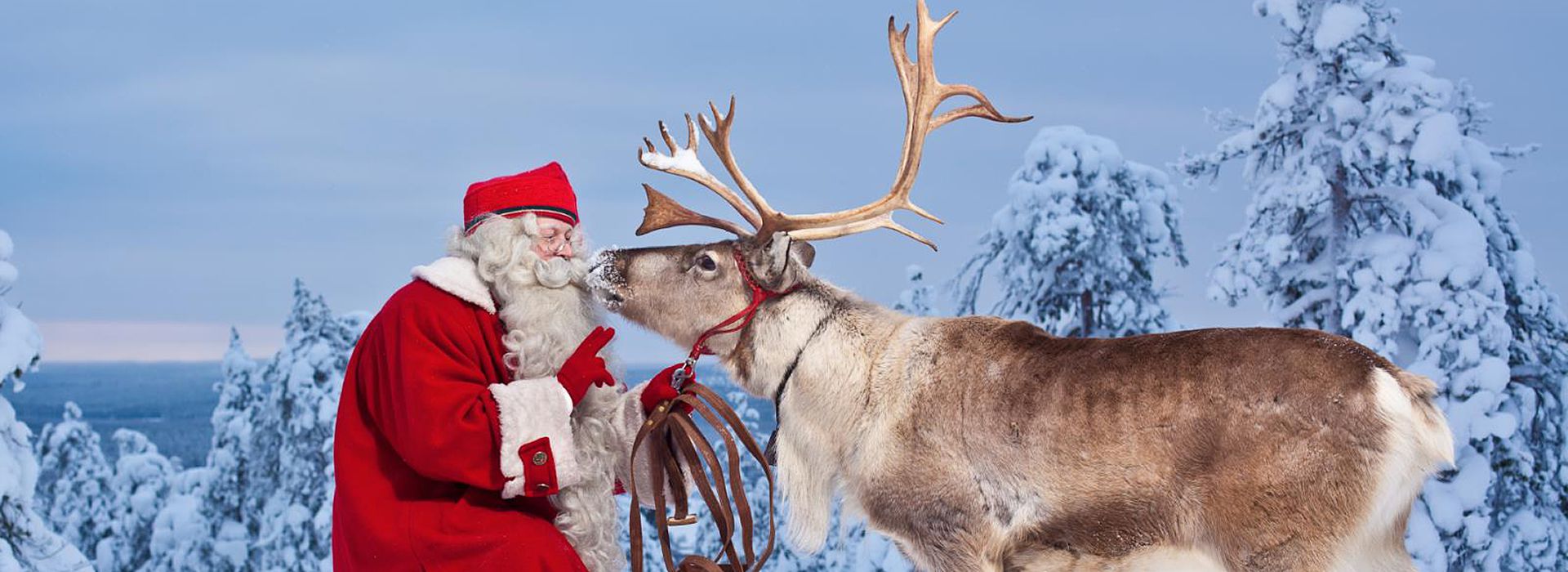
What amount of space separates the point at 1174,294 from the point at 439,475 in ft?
32.4

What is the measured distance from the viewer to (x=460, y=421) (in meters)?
3.84

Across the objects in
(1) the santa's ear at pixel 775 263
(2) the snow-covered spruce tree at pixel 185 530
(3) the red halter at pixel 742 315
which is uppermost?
(1) the santa's ear at pixel 775 263

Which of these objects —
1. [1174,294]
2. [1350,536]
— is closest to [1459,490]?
[1174,294]

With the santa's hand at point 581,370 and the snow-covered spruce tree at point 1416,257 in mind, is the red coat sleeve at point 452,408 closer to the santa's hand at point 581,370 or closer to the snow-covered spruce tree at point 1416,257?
the santa's hand at point 581,370

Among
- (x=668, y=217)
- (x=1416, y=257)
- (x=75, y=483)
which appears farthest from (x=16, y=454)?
(x=75, y=483)

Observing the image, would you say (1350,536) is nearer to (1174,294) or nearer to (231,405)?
(1174,294)

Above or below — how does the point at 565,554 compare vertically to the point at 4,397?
below

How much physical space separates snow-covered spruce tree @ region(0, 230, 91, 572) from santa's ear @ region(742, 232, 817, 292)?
8.56 m

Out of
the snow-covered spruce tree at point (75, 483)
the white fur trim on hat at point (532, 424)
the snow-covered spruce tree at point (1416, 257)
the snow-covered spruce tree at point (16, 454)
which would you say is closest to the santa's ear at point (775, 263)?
the white fur trim on hat at point (532, 424)

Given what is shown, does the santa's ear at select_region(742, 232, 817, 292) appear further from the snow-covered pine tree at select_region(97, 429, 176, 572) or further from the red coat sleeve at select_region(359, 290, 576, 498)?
the snow-covered pine tree at select_region(97, 429, 176, 572)

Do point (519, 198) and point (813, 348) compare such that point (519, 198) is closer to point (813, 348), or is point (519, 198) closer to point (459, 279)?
point (459, 279)

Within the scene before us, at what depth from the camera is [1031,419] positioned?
13.1ft

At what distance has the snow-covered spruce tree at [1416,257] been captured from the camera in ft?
33.6

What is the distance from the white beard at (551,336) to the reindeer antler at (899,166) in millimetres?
643
